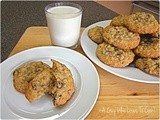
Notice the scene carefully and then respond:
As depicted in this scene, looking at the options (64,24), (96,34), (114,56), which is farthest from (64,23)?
(114,56)

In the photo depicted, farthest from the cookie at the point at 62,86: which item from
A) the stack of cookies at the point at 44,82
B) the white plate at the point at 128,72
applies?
the white plate at the point at 128,72

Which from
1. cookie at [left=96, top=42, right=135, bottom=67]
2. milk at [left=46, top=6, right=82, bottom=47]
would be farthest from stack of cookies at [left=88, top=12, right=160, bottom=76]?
milk at [left=46, top=6, right=82, bottom=47]

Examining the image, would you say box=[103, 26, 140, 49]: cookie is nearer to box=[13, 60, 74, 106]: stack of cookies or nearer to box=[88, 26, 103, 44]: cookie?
box=[88, 26, 103, 44]: cookie

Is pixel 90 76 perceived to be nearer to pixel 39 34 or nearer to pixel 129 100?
pixel 129 100

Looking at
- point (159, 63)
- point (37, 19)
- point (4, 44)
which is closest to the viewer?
point (159, 63)

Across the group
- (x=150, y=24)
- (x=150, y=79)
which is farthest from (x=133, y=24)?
(x=150, y=79)

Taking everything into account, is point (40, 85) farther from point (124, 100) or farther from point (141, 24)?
point (141, 24)
